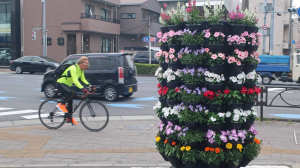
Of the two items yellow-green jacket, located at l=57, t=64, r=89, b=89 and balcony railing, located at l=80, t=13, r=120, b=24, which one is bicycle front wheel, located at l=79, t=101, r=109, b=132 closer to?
yellow-green jacket, located at l=57, t=64, r=89, b=89

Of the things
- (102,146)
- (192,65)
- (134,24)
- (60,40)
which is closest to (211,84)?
(192,65)

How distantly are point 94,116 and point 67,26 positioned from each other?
31198 millimetres

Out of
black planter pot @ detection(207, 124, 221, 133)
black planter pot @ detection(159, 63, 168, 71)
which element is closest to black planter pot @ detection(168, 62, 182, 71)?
black planter pot @ detection(159, 63, 168, 71)

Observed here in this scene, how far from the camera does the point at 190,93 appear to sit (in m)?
3.80

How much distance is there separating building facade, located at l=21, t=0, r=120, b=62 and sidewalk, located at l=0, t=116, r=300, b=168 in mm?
29518

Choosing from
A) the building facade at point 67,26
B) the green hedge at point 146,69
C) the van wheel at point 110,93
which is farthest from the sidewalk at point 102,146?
the building facade at point 67,26

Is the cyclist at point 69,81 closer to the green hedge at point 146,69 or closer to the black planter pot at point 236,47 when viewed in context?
the black planter pot at point 236,47

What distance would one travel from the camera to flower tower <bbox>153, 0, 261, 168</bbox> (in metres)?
3.75

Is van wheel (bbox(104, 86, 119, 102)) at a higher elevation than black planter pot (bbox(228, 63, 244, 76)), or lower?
lower

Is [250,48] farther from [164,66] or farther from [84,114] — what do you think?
[84,114]

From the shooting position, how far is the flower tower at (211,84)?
375 cm

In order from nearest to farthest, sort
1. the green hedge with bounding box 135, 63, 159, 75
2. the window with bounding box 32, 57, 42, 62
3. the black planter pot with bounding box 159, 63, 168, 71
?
the black planter pot with bounding box 159, 63, 168, 71 < the green hedge with bounding box 135, 63, 159, 75 < the window with bounding box 32, 57, 42, 62

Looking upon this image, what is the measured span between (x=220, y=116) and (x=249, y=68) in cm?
64

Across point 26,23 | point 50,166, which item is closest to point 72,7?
point 26,23
